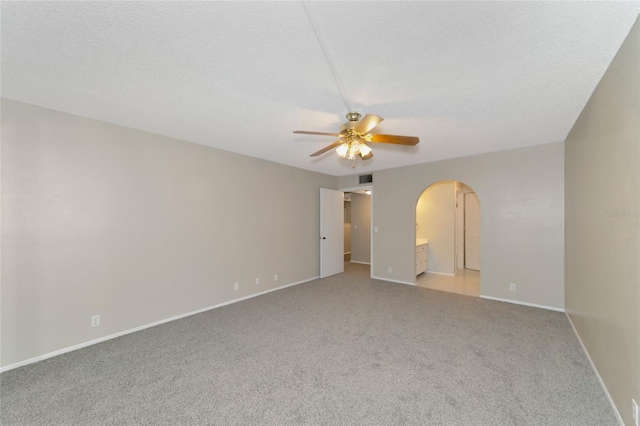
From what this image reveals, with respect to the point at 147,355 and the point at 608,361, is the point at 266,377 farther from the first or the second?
the point at 608,361

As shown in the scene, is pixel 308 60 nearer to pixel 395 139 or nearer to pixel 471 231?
pixel 395 139

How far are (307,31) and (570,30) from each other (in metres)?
1.60

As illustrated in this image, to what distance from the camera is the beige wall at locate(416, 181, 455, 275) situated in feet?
20.5

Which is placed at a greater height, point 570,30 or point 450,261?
point 570,30

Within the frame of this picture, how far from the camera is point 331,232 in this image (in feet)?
19.7

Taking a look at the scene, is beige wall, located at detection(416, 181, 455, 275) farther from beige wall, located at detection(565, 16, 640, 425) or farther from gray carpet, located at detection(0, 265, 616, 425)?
beige wall, located at detection(565, 16, 640, 425)

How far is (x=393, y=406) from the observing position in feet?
6.16

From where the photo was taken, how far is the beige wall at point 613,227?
5.01 feet

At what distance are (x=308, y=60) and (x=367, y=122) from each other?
26.4 inches

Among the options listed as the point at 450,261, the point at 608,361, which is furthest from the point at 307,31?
the point at 450,261

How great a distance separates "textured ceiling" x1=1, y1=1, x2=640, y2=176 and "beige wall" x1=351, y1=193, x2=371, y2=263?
5.28 m

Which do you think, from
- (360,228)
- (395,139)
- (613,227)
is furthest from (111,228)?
(360,228)

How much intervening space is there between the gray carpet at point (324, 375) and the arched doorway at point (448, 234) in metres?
2.69

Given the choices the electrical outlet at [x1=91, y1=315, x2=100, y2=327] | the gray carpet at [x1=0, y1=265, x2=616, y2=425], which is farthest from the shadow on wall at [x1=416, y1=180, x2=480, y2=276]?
the electrical outlet at [x1=91, y1=315, x2=100, y2=327]
